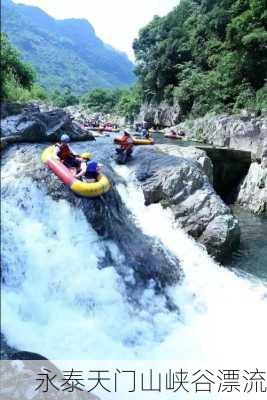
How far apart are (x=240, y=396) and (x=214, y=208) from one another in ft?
19.8

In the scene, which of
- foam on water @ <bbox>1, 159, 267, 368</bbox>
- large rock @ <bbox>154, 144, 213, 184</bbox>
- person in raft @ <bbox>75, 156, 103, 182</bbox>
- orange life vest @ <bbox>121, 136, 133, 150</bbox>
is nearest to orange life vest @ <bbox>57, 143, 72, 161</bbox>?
person in raft @ <bbox>75, 156, 103, 182</bbox>

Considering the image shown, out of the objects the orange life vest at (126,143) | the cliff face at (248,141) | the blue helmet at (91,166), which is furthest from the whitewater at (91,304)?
the cliff face at (248,141)

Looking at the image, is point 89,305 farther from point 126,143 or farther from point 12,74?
point 12,74

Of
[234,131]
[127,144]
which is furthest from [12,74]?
[234,131]

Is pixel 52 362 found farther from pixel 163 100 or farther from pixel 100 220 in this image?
pixel 163 100

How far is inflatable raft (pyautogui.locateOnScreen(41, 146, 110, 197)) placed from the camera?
10.2 m

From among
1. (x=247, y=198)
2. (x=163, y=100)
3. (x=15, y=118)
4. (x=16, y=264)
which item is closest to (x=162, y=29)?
(x=163, y=100)

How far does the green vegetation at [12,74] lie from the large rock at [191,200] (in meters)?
5.61

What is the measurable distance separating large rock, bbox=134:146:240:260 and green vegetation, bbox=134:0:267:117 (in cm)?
1198

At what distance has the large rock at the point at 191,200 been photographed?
40.2ft

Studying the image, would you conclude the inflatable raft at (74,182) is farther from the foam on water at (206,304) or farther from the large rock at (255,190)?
the large rock at (255,190)

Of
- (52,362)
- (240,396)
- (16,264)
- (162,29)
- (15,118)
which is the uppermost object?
(162,29)

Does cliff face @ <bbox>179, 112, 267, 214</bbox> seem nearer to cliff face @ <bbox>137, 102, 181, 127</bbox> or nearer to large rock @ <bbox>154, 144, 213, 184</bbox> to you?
large rock @ <bbox>154, 144, 213, 184</bbox>

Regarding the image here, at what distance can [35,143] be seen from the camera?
1309 cm
